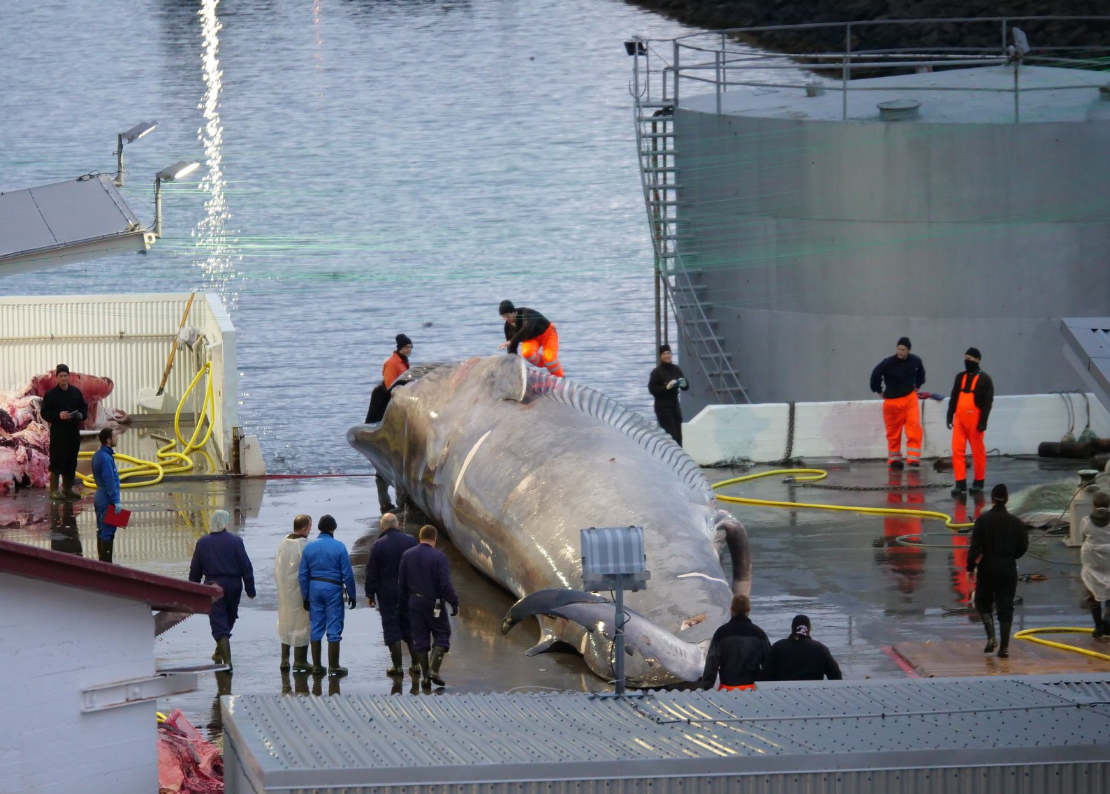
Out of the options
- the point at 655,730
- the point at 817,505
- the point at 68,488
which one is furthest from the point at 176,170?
the point at 655,730

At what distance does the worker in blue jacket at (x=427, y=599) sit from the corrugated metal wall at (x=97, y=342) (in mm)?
12528

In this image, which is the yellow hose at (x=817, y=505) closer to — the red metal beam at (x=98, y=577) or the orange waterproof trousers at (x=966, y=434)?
the orange waterproof trousers at (x=966, y=434)

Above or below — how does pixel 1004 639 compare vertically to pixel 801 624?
below

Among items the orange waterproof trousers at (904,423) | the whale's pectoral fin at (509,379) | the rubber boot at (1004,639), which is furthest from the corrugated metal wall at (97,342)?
the rubber boot at (1004,639)

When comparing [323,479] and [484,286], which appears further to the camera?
[484,286]

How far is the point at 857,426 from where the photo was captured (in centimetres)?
2212

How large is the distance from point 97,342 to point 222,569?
12.6 meters

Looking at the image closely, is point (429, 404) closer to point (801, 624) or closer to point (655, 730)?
point (801, 624)

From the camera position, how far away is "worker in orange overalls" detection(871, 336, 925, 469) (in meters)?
20.7

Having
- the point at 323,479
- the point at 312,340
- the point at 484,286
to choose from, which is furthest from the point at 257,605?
the point at 484,286

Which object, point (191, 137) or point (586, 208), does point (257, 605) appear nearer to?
point (586, 208)

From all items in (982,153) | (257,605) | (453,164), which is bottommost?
(257,605)

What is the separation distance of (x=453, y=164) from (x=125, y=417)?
215 feet

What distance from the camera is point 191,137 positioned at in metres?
90.8
